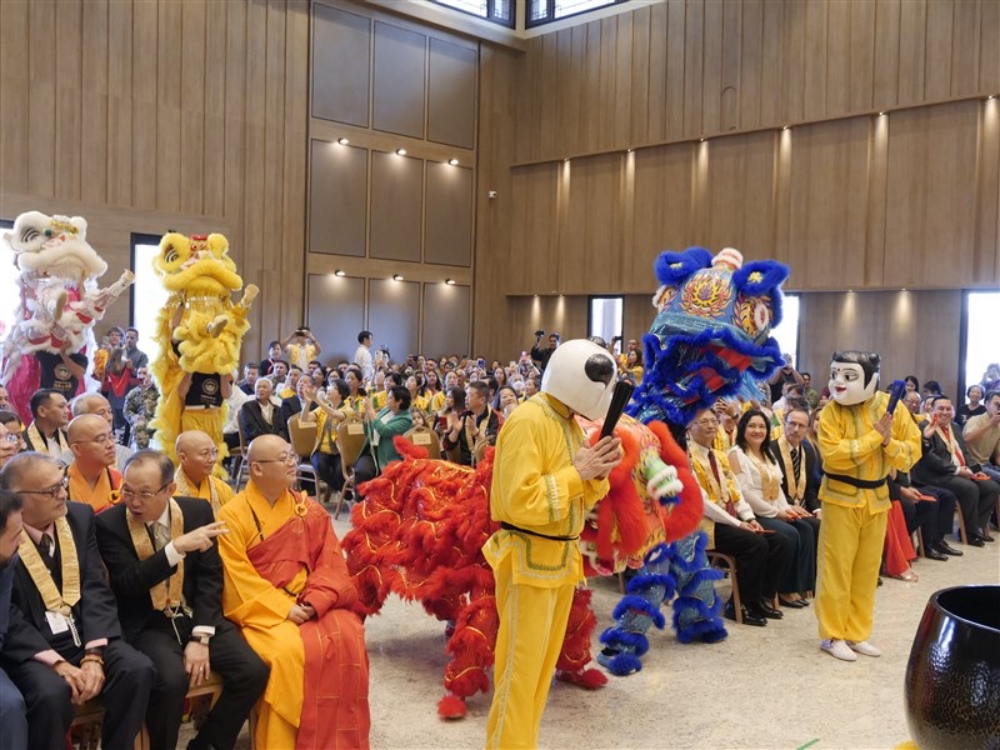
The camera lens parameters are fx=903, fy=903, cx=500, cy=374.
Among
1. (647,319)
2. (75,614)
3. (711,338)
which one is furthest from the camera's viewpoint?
(647,319)

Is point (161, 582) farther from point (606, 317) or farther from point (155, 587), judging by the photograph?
point (606, 317)

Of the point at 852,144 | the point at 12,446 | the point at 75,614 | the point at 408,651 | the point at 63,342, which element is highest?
the point at 852,144

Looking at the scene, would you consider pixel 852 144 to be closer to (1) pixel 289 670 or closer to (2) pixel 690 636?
(2) pixel 690 636

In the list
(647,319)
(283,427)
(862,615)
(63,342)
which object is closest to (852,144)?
(647,319)

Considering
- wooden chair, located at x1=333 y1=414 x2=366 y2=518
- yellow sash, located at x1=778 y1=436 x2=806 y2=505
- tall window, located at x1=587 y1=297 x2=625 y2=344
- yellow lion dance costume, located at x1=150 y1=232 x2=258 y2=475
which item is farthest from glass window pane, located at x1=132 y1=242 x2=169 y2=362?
yellow sash, located at x1=778 y1=436 x2=806 y2=505

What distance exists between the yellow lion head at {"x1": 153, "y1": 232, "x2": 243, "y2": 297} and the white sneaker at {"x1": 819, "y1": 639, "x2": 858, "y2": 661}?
13.8 ft

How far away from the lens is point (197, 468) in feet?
12.3

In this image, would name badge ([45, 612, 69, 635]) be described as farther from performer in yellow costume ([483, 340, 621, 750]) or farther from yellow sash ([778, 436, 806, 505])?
yellow sash ([778, 436, 806, 505])

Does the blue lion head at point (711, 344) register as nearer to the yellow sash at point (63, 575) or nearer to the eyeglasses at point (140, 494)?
the eyeglasses at point (140, 494)

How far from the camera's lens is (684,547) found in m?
4.80

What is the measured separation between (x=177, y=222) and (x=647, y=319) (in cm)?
837

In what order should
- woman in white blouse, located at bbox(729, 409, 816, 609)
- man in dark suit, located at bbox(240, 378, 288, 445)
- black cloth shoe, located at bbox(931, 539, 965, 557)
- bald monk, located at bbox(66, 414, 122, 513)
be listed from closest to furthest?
bald monk, located at bbox(66, 414, 122, 513) → woman in white blouse, located at bbox(729, 409, 816, 609) → black cloth shoe, located at bbox(931, 539, 965, 557) → man in dark suit, located at bbox(240, 378, 288, 445)

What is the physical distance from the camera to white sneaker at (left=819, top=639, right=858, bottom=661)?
4711 mm

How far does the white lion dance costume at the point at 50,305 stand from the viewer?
20.6 feet
